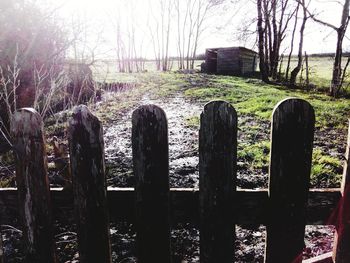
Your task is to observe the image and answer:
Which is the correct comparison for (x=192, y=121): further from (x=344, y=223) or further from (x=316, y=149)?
(x=344, y=223)

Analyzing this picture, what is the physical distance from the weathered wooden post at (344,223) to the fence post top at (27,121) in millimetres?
1322

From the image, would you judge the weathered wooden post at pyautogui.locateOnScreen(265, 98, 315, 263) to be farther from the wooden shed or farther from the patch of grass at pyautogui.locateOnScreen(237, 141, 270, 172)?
the wooden shed

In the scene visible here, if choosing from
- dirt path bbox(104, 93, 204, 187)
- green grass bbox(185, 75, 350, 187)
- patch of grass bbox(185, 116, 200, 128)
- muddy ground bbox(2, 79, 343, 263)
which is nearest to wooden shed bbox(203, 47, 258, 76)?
green grass bbox(185, 75, 350, 187)

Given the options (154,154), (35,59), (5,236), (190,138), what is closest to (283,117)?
(154,154)

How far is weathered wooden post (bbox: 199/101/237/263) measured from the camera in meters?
1.31

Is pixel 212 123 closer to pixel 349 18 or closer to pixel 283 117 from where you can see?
pixel 283 117

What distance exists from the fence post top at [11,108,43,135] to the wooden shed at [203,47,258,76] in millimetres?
28004

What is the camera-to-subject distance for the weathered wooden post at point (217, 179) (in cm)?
131

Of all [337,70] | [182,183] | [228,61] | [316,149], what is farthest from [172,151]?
[228,61]

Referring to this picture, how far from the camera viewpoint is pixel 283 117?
4.26 feet

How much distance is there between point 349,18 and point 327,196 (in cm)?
1492

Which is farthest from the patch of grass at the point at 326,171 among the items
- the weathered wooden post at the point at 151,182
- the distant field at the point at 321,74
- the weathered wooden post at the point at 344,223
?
the distant field at the point at 321,74

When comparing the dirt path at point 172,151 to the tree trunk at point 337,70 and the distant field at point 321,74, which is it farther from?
the distant field at point 321,74

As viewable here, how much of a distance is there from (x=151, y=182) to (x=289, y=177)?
591 millimetres
